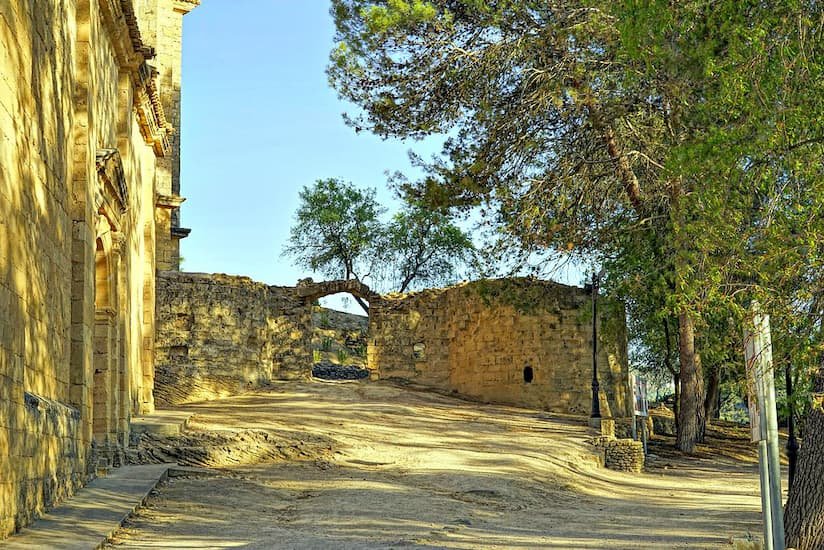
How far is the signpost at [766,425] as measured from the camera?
21.5ft

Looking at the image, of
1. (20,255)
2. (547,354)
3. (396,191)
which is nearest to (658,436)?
(547,354)

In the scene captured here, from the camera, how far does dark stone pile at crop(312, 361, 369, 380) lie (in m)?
34.7

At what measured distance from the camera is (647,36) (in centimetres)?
984

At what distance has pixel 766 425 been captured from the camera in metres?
Answer: 6.56

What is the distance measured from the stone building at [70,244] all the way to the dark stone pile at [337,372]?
1561 cm

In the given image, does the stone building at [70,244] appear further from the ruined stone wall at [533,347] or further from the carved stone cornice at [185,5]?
the carved stone cornice at [185,5]

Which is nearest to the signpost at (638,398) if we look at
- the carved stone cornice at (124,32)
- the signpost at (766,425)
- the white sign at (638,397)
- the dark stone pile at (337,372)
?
the white sign at (638,397)

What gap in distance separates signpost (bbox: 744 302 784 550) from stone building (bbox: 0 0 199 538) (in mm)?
5592

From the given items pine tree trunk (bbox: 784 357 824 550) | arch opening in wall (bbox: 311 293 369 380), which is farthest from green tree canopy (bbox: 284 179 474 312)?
pine tree trunk (bbox: 784 357 824 550)

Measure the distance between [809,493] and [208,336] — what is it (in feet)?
55.5

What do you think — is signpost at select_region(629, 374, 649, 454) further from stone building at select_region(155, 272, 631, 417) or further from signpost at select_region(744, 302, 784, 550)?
signpost at select_region(744, 302, 784, 550)

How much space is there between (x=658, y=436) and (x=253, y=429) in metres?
12.2

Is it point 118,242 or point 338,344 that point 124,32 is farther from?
point 338,344

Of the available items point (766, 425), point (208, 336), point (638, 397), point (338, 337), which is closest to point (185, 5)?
point (208, 336)
